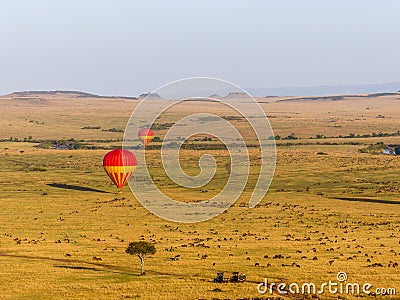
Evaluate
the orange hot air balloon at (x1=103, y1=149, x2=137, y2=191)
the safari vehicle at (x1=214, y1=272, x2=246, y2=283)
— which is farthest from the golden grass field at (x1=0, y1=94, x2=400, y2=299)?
the orange hot air balloon at (x1=103, y1=149, x2=137, y2=191)

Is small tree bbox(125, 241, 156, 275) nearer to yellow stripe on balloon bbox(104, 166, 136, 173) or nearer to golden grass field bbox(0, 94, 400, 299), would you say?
golden grass field bbox(0, 94, 400, 299)

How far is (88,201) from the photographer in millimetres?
72062

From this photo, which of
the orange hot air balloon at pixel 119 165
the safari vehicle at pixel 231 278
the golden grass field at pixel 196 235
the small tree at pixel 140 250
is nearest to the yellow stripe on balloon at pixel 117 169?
the orange hot air balloon at pixel 119 165

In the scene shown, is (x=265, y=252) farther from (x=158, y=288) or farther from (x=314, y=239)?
(x=158, y=288)

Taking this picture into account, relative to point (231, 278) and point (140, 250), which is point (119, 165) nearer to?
point (140, 250)

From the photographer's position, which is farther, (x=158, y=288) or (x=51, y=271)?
(x=51, y=271)

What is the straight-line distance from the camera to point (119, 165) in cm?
7419

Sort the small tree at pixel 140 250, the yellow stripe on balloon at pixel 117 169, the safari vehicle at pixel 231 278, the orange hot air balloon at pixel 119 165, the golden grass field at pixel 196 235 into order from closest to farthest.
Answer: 1. the safari vehicle at pixel 231 278
2. the golden grass field at pixel 196 235
3. the small tree at pixel 140 250
4. the orange hot air balloon at pixel 119 165
5. the yellow stripe on balloon at pixel 117 169

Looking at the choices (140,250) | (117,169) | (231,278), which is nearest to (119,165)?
(117,169)

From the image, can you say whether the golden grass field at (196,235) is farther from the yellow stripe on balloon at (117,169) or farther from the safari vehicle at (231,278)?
the yellow stripe on balloon at (117,169)

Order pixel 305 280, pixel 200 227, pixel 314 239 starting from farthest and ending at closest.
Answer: pixel 200 227 → pixel 314 239 → pixel 305 280

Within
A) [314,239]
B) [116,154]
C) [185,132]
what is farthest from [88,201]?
[185,132]

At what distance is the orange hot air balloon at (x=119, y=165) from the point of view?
7438cm

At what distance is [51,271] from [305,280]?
1450 cm
